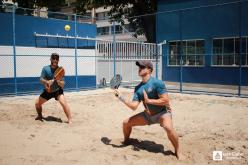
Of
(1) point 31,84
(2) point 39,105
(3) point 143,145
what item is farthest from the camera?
(1) point 31,84

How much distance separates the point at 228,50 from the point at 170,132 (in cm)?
1434

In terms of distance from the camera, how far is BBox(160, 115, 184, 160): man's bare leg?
16.2ft

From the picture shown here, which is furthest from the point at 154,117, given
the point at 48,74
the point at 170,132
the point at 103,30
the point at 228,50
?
the point at 103,30

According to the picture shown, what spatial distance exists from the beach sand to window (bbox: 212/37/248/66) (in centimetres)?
824

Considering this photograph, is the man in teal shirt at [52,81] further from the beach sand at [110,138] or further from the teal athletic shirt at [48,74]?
the beach sand at [110,138]

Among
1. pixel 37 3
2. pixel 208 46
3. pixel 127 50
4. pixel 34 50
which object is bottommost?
pixel 34 50

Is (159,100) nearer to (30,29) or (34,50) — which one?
(34,50)

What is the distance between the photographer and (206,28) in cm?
1895

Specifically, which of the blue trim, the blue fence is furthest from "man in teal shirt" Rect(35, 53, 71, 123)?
the blue trim

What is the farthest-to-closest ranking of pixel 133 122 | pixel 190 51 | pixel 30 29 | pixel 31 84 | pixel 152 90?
1. pixel 190 51
2. pixel 30 29
3. pixel 31 84
4. pixel 133 122
5. pixel 152 90

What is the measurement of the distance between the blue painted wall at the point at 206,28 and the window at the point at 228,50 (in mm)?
286

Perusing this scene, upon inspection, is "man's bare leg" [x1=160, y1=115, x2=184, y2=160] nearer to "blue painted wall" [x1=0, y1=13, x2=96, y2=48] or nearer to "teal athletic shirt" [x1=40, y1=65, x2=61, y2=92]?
"teal athletic shirt" [x1=40, y1=65, x2=61, y2=92]

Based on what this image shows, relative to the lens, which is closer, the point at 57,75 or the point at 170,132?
the point at 170,132

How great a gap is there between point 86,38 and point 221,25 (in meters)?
7.50
